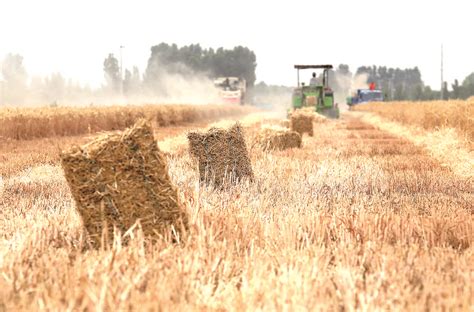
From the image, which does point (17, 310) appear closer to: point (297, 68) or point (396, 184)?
point (396, 184)

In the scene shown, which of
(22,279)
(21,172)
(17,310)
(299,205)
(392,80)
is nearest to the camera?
(17,310)

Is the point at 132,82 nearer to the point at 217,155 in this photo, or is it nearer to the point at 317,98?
the point at 317,98

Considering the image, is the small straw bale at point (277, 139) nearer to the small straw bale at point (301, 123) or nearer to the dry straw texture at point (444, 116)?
the dry straw texture at point (444, 116)

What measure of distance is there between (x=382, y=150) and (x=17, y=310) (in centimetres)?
1108

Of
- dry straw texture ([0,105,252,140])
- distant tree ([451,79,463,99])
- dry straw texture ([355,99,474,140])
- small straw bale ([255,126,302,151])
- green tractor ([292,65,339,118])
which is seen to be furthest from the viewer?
distant tree ([451,79,463,99])

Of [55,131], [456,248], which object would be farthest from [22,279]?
[55,131]

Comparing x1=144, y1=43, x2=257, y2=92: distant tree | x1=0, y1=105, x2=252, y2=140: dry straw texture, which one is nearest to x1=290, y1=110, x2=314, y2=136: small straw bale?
x1=0, y1=105, x2=252, y2=140: dry straw texture

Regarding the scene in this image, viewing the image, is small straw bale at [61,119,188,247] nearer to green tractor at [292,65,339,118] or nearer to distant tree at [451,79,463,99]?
A: green tractor at [292,65,339,118]

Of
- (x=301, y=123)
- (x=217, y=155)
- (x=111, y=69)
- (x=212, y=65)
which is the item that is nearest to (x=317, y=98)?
(x=301, y=123)

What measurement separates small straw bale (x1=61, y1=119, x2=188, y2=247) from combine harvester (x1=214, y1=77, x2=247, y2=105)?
2355 inches

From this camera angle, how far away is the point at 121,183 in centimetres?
468

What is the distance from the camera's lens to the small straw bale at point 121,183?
4.63 meters

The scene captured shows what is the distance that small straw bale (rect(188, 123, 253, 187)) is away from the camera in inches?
329

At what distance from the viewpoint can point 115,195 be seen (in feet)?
15.3
